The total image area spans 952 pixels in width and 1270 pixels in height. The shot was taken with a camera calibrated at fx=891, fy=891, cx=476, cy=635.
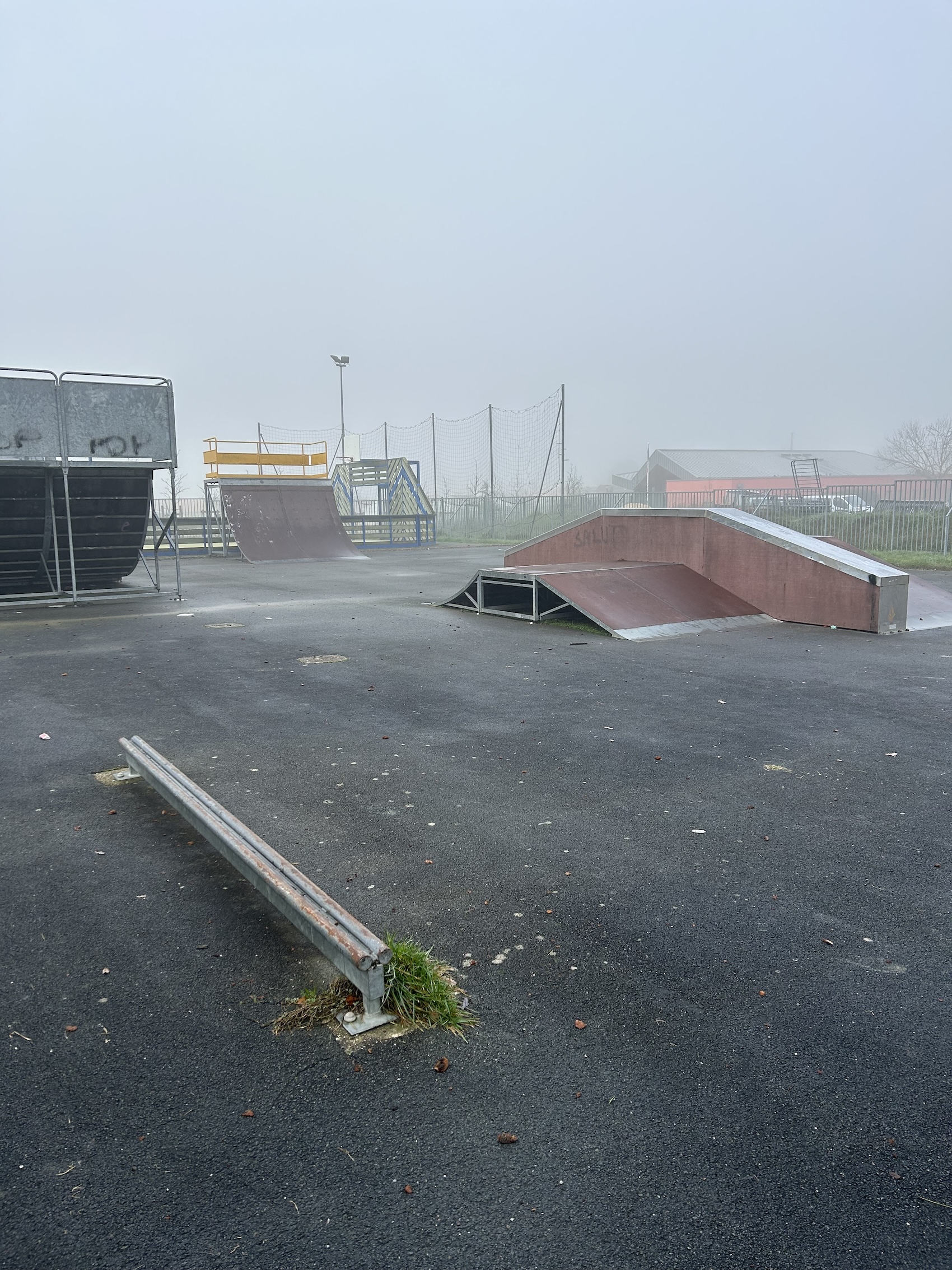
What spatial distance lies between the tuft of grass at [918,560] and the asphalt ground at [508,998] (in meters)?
13.9

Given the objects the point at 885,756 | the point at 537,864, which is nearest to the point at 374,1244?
the point at 537,864

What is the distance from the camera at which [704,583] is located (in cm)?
1248

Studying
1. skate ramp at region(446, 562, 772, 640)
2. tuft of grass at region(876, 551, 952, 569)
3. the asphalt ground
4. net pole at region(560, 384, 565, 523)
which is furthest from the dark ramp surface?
the asphalt ground

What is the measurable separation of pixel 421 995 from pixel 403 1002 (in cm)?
6

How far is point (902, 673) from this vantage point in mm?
8281

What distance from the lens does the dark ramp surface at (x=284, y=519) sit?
25078mm

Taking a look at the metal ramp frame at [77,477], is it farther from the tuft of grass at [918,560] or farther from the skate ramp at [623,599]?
the tuft of grass at [918,560]

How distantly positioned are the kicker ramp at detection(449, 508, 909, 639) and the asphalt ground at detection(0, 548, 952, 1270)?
430 cm

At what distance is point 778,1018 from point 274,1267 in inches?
65.6

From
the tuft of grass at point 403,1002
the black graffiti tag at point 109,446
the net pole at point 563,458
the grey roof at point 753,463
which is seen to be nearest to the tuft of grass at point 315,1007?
the tuft of grass at point 403,1002

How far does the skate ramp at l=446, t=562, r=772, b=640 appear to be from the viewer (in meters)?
10.8

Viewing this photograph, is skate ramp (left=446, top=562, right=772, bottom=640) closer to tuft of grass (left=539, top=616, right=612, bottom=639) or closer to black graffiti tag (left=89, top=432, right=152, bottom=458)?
tuft of grass (left=539, top=616, right=612, bottom=639)

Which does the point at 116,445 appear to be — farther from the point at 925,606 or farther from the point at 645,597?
the point at 925,606

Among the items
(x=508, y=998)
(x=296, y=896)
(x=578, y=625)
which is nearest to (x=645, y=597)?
(x=578, y=625)
